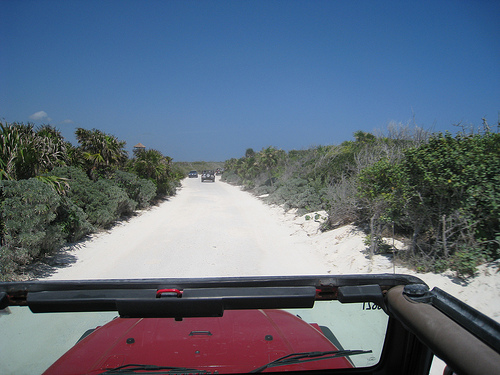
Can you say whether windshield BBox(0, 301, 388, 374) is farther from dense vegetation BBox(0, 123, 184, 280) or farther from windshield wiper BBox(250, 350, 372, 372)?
dense vegetation BBox(0, 123, 184, 280)

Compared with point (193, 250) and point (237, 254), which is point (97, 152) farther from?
point (237, 254)

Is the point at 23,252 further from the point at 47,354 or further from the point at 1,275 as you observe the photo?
the point at 47,354

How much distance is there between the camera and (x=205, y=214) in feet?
53.8

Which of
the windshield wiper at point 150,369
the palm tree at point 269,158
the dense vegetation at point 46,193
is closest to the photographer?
the windshield wiper at point 150,369

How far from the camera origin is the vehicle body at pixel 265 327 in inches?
48.8

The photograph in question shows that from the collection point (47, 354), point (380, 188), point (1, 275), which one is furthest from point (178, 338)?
point (380, 188)

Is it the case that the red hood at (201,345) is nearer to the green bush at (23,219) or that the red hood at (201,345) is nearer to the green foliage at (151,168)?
the green bush at (23,219)

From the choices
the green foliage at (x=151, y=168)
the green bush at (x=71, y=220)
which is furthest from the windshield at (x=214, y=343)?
the green foliage at (x=151, y=168)

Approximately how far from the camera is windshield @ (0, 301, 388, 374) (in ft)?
5.65

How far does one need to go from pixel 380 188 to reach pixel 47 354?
7.53m

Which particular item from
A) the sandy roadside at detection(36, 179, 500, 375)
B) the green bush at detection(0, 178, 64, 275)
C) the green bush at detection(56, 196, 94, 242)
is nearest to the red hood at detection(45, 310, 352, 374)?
the sandy roadside at detection(36, 179, 500, 375)

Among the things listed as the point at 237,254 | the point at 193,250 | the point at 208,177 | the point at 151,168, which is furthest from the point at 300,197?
the point at 208,177

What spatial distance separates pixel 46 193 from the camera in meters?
7.37

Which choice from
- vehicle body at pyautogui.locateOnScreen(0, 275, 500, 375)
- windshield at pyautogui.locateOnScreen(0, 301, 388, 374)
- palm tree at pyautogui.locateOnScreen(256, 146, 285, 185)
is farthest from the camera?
palm tree at pyautogui.locateOnScreen(256, 146, 285, 185)
